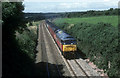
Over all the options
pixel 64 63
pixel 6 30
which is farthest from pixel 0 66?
pixel 64 63

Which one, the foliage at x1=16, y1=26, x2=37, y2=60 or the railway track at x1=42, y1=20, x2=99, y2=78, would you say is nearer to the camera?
the railway track at x1=42, y1=20, x2=99, y2=78

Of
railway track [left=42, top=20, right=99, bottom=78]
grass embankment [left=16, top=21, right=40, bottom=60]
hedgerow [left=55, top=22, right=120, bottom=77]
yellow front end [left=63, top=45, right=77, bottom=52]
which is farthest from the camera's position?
yellow front end [left=63, top=45, right=77, bottom=52]

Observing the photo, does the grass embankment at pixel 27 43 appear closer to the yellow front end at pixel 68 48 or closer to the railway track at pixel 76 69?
the yellow front end at pixel 68 48

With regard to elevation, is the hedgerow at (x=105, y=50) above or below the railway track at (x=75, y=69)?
above

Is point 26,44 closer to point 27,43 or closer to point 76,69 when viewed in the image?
point 27,43

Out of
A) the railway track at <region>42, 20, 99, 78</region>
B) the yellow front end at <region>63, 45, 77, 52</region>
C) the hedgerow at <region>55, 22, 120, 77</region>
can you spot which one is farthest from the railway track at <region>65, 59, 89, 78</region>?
the hedgerow at <region>55, 22, 120, 77</region>

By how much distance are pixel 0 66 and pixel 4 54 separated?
5.64 ft

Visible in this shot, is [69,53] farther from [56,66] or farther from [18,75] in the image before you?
[18,75]

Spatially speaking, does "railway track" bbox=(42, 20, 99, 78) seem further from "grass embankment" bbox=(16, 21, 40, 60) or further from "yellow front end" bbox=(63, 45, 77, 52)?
"grass embankment" bbox=(16, 21, 40, 60)

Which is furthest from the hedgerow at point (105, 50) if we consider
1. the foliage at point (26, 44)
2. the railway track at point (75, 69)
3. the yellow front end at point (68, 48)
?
the foliage at point (26, 44)

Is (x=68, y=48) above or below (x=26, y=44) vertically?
below

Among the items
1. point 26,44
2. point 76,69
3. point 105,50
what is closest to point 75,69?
point 76,69

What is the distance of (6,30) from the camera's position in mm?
15500

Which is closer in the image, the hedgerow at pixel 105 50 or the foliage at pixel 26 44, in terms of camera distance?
the hedgerow at pixel 105 50
